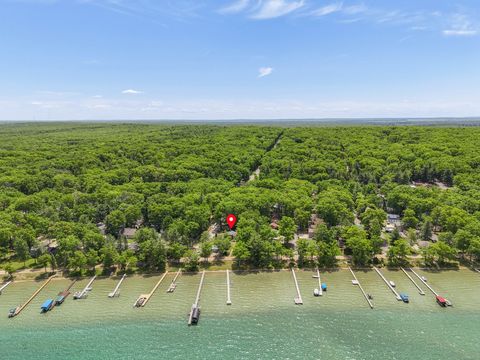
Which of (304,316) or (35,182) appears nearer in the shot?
(304,316)

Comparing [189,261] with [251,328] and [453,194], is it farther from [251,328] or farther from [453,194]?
[453,194]

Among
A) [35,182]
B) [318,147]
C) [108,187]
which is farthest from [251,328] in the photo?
[318,147]

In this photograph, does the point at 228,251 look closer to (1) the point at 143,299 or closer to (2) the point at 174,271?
(2) the point at 174,271

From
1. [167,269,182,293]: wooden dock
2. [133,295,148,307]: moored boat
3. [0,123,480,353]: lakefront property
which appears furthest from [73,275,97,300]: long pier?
[167,269,182,293]: wooden dock

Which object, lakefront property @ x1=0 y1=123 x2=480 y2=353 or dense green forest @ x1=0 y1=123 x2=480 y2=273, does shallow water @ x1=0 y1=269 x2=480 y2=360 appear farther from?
dense green forest @ x1=0 y1=123 x2=480 y2=273

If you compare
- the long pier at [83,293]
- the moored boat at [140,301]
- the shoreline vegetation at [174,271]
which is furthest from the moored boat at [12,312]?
the moored boat at [140,301]

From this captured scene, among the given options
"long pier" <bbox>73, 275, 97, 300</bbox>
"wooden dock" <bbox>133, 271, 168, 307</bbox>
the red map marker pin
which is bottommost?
"wooden dock" <bbox>133, 271, 168, 307</bbox>
